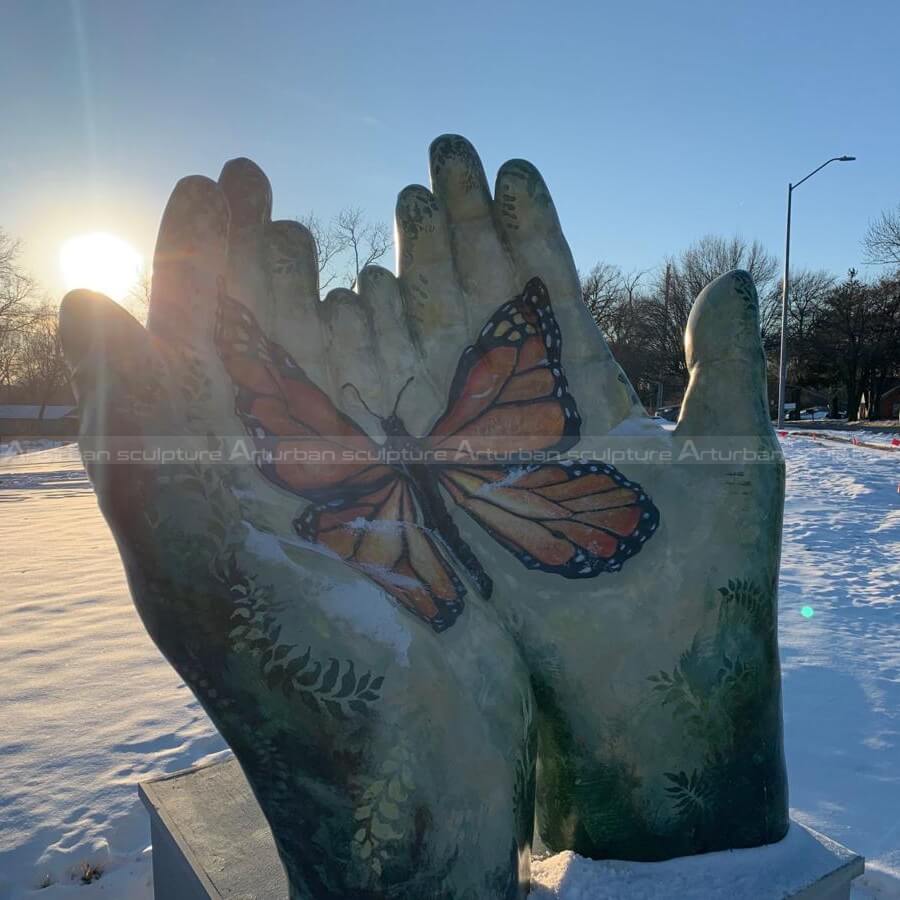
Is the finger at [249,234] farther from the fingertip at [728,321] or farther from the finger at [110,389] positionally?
the fingertip at [728,321]

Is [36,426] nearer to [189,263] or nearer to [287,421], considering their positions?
[287,421]

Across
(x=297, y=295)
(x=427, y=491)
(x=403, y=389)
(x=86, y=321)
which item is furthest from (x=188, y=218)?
(x=427, y=491)

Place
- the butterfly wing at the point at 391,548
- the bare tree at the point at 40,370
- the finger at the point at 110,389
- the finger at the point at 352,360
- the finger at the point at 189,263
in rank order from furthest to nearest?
1. the bare tree at the point at 40,370
2. the finger at the point at 352,360
3. the butterfly wing at the point at 391,548
4. the finger at the point at 189,263
5. the finger at the point at 110,389

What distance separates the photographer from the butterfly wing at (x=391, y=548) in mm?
1699

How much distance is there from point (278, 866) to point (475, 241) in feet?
6.54

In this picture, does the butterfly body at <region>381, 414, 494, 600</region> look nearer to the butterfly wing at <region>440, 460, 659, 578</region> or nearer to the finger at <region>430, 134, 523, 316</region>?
the butterfly wing at <region>440, 460, 659, 578</region>

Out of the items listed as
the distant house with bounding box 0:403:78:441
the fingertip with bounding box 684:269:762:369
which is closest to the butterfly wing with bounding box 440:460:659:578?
the fingertip with bounding box 684:269:762:369

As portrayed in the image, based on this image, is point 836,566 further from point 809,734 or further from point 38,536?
point 38,536

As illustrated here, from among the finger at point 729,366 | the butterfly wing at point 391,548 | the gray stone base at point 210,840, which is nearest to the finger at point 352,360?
the butterfly wing at point 391,548

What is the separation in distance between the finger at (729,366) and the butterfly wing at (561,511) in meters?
0.32

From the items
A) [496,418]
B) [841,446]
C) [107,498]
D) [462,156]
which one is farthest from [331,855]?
[841,446]

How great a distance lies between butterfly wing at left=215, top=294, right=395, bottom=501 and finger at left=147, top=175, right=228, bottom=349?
232mm

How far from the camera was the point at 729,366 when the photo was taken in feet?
6.91

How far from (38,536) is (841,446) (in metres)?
15.4
